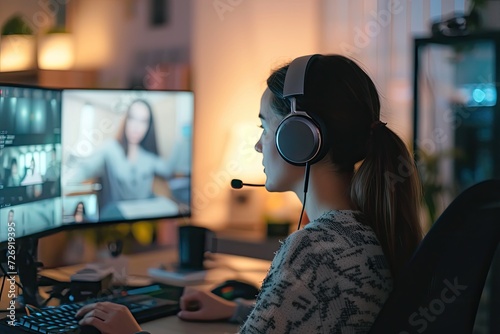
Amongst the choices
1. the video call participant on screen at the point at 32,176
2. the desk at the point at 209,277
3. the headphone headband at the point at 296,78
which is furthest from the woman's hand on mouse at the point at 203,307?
the headphone headband at the point at 296,78

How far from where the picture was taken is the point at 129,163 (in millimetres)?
1779

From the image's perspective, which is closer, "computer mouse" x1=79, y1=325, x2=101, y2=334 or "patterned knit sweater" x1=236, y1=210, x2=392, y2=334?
"patterned knit sweater" x1=236, y1=210, x2=392, y2=334

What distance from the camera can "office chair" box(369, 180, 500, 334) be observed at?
3.20 ft

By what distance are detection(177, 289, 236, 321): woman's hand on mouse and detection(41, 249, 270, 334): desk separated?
15 millimetres

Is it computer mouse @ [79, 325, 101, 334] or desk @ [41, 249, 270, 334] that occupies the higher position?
computer mouse @ [79, 325, 101, 334]

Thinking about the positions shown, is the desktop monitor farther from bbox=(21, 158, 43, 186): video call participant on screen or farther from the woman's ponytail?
the woman's ponytail

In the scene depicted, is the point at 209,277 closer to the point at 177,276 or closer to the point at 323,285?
the point at 177,276

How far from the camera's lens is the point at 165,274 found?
1.82 meters

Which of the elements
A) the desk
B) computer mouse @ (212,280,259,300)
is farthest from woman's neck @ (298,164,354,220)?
computer mouse @ (212,280,259,300)

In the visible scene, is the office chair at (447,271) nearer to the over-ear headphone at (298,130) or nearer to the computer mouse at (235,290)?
the over-ear headphone at (298,130)

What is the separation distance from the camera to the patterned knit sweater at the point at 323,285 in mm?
1021

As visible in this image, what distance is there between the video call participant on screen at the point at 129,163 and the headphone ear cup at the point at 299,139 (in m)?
0.67

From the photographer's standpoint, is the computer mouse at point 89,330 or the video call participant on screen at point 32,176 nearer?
the computer mouse at point 89,330

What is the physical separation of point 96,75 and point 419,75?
59.3 inches
